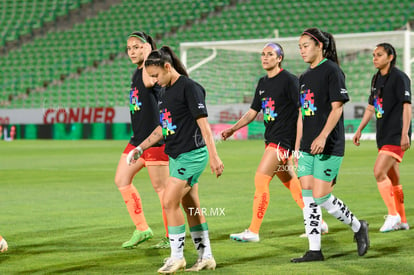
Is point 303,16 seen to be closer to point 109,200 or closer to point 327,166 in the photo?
point 109,200

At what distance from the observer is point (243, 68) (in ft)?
109

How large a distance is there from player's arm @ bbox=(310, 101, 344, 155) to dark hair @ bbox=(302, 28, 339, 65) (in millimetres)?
499

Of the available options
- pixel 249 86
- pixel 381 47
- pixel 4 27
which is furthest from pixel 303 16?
pixel 381 47

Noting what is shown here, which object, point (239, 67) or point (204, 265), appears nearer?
point (204, 265)

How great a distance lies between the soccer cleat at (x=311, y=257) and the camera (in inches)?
265

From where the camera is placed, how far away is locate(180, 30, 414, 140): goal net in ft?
96.2

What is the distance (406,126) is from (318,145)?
2.33 meters

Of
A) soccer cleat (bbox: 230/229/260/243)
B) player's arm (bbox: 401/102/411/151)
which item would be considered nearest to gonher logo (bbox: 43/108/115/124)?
player's arm (bbox: 401/102/411/151)

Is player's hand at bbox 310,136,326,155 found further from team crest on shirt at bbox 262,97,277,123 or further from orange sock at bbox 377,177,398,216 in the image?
orange sock at bbox 377,177,398,216

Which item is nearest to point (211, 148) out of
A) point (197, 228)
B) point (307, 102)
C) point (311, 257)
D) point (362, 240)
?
point (197, 228)

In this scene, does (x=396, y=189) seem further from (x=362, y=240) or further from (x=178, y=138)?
(x=178, y=138)

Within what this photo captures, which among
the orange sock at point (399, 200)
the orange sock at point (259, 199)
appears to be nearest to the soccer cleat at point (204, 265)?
the orange sock at point (259, 199)

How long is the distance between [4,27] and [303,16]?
16726mm

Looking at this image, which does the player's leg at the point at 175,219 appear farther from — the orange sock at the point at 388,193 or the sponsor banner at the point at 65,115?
the sponsor banner at the point at 65,115
